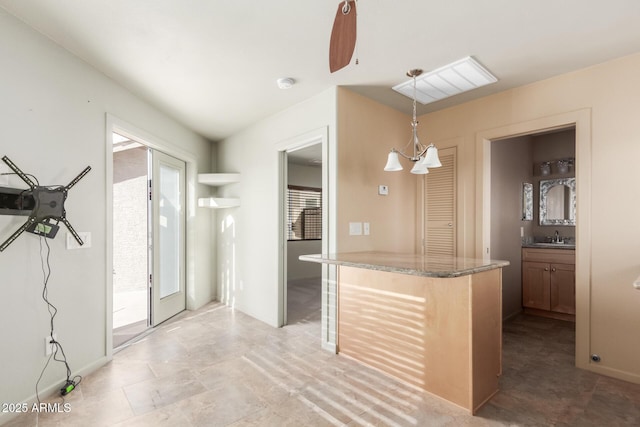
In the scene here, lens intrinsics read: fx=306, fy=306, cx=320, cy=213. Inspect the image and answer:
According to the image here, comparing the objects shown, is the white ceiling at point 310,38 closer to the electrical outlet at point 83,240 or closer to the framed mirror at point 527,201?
the electrical outlet at point 83,240

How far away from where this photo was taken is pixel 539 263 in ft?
13.6

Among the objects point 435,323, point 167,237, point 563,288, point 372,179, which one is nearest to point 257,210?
point 167,237

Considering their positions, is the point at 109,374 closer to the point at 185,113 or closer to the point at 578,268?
the point at 185,113

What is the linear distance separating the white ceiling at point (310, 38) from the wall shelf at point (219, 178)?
148 cm

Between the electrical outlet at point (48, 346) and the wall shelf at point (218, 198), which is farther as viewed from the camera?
the wall shelf at point (218, 198)

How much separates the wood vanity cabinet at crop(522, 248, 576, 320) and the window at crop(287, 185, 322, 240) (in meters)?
4.12

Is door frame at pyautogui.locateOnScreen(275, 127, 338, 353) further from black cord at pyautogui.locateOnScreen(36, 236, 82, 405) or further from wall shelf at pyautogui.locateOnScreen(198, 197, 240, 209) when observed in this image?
black cord at pyautogui.locateOnScreen(36, 236, 82, 405)

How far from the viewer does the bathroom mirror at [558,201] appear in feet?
14.4

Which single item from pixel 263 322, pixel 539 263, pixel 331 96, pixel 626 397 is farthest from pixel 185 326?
pixel 539 263

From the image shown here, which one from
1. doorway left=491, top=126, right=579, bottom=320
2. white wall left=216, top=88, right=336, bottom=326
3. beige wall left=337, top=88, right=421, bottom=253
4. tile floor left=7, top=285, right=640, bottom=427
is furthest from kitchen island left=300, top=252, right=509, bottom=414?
doorway left=491, top=126, right=579, bottom=320

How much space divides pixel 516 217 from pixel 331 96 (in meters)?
3.18

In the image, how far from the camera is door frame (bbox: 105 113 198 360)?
2.75 m

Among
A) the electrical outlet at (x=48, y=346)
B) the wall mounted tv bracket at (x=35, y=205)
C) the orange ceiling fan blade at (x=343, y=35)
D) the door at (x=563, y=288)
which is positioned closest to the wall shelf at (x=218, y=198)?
the wall mounted tv bracket at (x=35, y=205)

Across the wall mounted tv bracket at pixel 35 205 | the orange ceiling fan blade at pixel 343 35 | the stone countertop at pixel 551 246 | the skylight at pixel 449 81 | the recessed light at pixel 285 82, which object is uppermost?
the skylight at pixel 449 81
